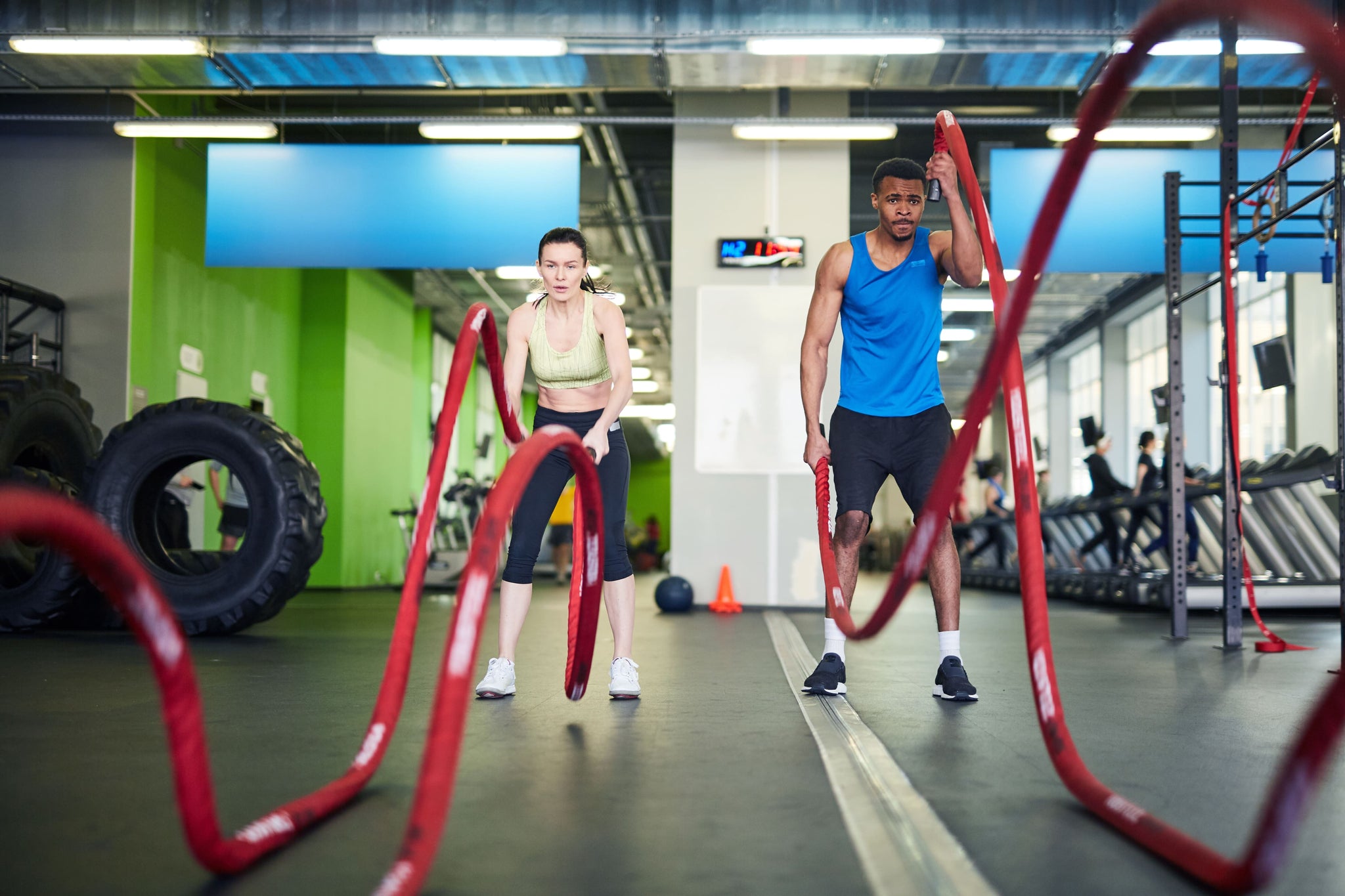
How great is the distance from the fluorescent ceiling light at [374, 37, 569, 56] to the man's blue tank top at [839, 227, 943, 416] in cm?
454

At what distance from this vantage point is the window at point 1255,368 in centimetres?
1309

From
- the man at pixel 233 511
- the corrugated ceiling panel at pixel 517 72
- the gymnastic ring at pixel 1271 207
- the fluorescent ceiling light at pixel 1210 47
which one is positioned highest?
the corrugated ceiling panel at pixel 517 72

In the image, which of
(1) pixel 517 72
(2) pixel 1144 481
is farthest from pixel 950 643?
(2) pixel 1144 481

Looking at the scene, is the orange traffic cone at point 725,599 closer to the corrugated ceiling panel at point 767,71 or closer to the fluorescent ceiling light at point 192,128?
the corrugated ceiling panel at point 767,71

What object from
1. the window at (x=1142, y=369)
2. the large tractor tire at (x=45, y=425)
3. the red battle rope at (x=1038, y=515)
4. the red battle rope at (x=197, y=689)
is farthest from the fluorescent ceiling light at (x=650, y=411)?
the red battle rope at (x=197, y=689)

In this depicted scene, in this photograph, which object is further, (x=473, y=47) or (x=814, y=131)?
(x=814, y=131)

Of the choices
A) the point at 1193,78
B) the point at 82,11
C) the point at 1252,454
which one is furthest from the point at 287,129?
the point at 1252,454

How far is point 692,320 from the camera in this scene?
29.0 feet

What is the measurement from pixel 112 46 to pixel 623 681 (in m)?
6.22

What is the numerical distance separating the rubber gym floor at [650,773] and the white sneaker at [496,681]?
5 centimetres

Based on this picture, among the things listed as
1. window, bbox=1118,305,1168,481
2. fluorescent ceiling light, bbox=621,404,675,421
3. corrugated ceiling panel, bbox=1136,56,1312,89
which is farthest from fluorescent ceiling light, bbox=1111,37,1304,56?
fluorescent ceiling light, bbox=621,404,675,421

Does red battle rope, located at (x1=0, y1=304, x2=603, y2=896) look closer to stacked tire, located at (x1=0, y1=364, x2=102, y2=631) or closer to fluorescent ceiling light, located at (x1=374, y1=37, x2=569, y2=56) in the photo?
stacked tire, located at (x1=0, y1=364, x2=102, y2=631)

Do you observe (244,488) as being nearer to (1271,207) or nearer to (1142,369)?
(1271,207)

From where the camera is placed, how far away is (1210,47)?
7258 millimetres
